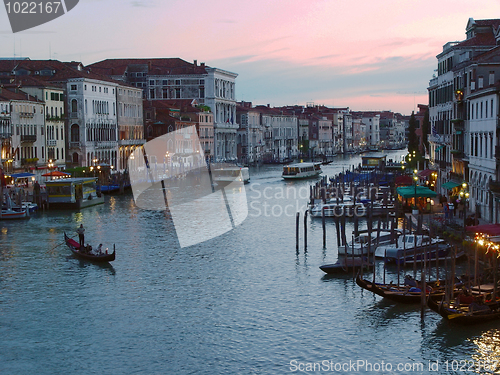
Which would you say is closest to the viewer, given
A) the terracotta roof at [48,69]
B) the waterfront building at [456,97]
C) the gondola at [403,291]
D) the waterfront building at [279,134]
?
the gondola at [403,291]

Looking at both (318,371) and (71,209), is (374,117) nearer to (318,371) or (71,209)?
(71,209)

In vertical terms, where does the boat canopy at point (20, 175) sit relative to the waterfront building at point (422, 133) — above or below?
below

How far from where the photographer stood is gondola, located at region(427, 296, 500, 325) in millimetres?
14125

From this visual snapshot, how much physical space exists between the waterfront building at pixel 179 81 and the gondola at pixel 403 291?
58.3 m

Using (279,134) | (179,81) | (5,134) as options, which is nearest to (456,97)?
(5,134)

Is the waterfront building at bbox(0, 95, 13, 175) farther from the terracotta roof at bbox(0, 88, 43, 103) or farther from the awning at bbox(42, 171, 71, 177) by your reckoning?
the awning at bbox(42, 171, 71, 177)

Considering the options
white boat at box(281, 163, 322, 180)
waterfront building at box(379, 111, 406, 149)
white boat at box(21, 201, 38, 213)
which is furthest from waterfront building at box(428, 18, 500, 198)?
waterfront building at box(379, 111, 406, 149)

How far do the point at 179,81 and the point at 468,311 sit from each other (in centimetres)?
6273

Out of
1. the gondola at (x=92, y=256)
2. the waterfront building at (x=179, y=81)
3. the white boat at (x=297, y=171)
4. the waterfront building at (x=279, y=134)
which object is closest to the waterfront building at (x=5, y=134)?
the gondola at (x=92, y=256)

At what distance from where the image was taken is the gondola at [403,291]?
51.2 feet

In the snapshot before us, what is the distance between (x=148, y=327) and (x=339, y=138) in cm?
11766

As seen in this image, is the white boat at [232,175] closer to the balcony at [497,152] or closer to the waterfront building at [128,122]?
the waterfront building at [128,122]

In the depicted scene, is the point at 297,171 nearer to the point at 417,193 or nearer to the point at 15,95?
the point at 15,95

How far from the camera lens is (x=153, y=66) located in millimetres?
74625
